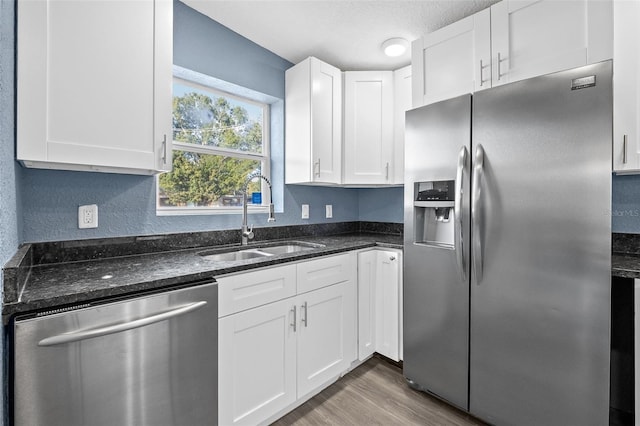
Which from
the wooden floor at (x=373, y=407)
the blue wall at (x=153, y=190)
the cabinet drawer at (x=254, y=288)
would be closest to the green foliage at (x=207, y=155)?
the blue wall at (x=153, y=190)

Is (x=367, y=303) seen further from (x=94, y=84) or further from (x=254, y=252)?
(x=94, y=84)

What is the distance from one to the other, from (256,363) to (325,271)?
66cm

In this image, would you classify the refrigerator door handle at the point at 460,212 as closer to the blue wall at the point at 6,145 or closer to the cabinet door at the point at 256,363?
the cabinet door at the point at 256,363

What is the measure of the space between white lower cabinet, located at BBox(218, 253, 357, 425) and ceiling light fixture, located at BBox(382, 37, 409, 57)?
5.15 feet

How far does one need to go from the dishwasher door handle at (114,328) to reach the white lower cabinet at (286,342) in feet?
0.66

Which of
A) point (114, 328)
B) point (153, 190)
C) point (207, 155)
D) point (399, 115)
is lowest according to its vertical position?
point (114, 328)

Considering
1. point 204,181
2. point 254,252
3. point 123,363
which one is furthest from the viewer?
point 204,181

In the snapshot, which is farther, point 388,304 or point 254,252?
point 388,304

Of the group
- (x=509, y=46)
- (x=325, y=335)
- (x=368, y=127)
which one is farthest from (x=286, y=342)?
(x=509, y=46)

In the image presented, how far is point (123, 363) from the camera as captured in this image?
42.3 inches

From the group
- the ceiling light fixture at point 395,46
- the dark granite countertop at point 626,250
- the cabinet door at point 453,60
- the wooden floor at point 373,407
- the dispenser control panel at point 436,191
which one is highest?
the ceiling light fixture at point 395,46

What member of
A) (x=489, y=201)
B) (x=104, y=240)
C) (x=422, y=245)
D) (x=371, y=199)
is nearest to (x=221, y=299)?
(x=104, y=240)

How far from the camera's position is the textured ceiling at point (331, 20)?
72.3 inches

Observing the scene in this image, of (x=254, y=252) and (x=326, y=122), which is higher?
(x=326, y=122)
